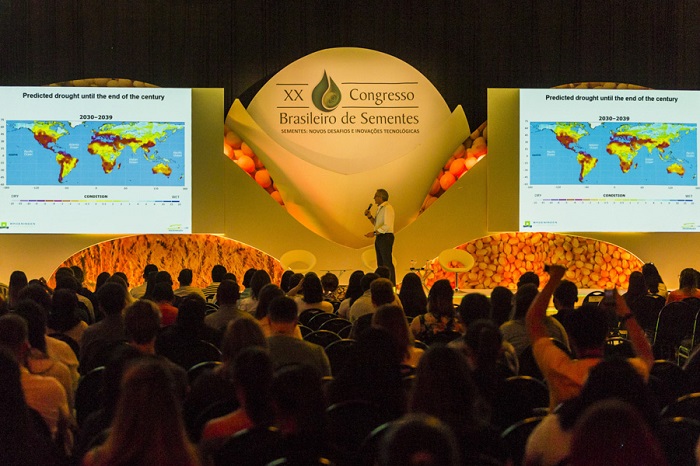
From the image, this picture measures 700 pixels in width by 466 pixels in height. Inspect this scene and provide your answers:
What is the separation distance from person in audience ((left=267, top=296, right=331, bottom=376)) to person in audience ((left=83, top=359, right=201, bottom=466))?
1.79 metres

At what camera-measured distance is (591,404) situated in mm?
2520

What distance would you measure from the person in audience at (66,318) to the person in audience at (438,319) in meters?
2.00

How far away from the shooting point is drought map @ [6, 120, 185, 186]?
39.5 feet

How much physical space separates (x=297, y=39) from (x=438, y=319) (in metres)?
8.41

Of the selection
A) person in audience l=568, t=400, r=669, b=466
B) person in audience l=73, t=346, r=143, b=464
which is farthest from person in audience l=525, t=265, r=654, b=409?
person in audience l=73, t=346, r=143, b=464

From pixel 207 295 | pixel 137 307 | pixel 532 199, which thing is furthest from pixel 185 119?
pixel 137 307

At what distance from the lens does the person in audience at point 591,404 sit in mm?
2527

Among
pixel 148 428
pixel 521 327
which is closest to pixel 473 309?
pixel 521 327

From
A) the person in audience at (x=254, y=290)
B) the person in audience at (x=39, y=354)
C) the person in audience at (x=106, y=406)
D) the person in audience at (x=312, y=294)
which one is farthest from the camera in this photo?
the person in audience at (x=254, y=290)

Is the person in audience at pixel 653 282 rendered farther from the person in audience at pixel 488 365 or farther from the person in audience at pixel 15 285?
the person in audience at pixel 15 285

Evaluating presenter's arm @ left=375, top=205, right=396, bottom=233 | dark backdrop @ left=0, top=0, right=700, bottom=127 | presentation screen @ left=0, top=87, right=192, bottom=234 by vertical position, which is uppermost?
dark backdrop @ left=0, top=0, right=700, bottom=127

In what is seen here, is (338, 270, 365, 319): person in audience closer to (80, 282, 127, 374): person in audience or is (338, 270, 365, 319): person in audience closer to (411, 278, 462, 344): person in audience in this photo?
(411, 278, 462, 344): person in audience

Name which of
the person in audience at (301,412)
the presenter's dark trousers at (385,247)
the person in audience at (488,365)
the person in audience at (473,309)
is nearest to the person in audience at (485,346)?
the person in audience at (488,365)

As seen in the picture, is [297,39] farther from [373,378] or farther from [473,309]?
[373,378]
